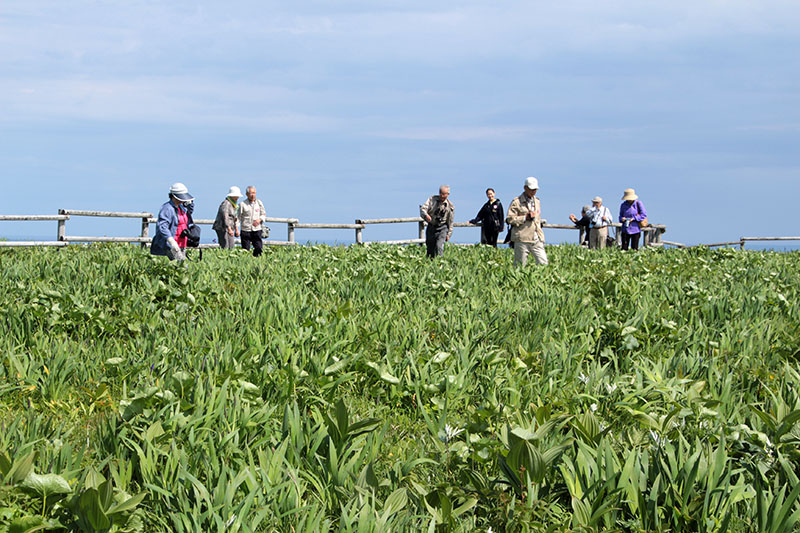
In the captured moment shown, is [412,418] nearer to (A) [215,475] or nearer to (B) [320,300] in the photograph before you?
(A) [215,475]

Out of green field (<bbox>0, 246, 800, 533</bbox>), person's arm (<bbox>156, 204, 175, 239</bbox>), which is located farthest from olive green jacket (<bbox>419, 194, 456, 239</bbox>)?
green field (<bbox>0, 246, 800, 533</bbox>)

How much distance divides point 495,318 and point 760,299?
10.2ft

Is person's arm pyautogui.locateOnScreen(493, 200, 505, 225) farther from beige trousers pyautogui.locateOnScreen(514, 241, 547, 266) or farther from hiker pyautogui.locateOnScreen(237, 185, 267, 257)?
beige trousers pyautogui.locateOnScreen(514, 241, 547, 266)

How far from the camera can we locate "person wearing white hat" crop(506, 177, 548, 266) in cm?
1188

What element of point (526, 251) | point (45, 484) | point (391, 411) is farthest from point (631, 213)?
point (45, 484)

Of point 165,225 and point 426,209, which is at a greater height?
point 426,209

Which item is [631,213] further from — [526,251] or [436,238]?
[526,251]

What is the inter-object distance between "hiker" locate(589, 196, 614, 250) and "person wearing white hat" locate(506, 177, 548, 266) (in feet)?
33.7

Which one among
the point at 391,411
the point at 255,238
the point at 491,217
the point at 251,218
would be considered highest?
the point at 491,217

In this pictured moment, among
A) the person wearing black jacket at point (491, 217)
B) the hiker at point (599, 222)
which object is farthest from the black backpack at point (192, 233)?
the hiker at point (599, 222)

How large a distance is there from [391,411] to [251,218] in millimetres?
12800

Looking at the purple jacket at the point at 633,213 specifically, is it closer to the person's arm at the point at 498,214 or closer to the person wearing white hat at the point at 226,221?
the person's arm at the point at 498,214

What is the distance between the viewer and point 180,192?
9.85 m

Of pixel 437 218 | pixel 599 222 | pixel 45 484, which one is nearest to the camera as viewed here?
pixel 45 484
